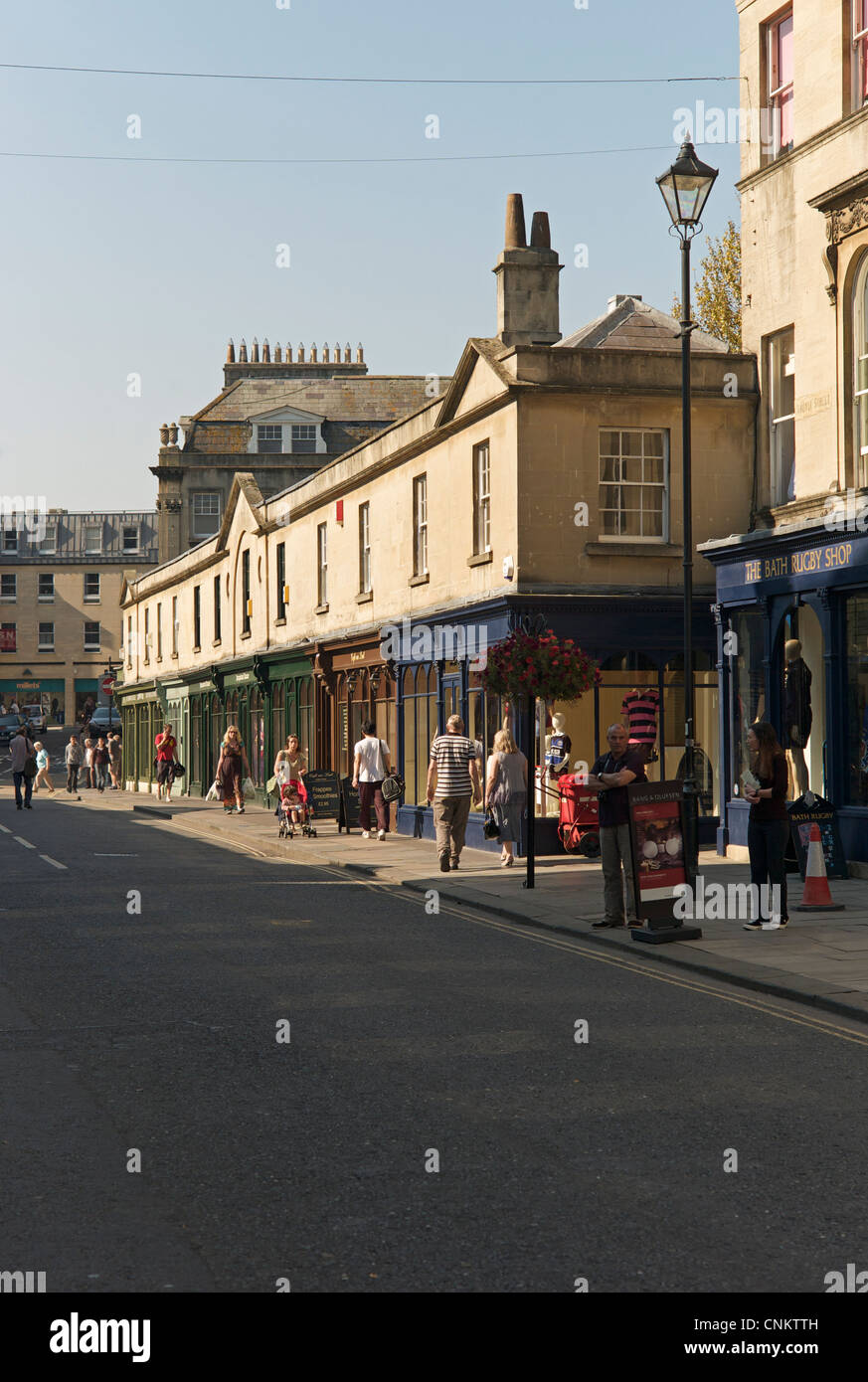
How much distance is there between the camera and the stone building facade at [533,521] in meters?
22.2

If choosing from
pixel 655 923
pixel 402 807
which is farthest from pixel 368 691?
pixel 655 923

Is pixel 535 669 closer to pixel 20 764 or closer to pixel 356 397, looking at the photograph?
pixel 20 764

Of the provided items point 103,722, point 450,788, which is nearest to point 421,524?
point 450,788

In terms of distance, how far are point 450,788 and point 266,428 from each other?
4595 centimetres

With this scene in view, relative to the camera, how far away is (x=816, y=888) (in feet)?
47.1

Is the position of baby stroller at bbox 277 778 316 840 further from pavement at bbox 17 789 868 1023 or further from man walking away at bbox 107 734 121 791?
man walking away at bbox 107 734 121 791

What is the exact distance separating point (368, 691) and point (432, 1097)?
73.6ft

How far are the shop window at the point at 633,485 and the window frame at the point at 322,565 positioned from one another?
35.4 feet

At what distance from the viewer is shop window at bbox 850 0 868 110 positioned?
1783 cm

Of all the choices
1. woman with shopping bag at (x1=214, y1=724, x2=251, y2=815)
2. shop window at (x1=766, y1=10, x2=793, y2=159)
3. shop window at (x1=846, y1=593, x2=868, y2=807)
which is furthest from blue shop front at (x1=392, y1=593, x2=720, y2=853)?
woman with shopping bag at (x1=214, y1=724, x2=251, y2=815)

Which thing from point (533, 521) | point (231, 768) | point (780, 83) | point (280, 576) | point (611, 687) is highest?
point (780, 83)

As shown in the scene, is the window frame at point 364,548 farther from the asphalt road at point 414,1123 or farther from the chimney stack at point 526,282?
the asphalt road at point 414,1123

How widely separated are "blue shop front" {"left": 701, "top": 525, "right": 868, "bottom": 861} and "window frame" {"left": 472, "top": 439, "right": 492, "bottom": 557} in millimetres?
4108

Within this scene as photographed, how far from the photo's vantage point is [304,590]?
112 feet
